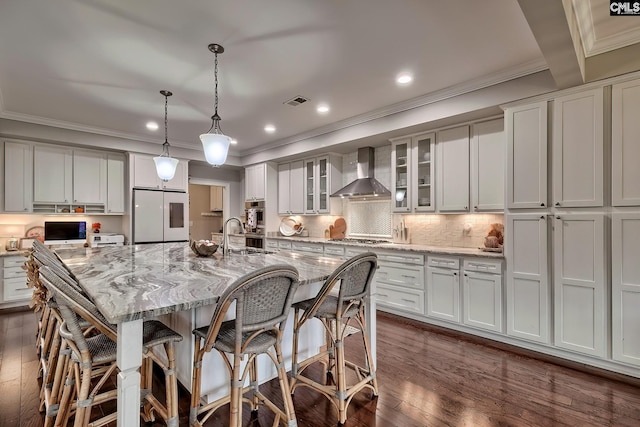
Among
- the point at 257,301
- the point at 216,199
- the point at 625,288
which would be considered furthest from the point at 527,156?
the point at 216,199

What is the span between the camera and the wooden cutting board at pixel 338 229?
215 inches

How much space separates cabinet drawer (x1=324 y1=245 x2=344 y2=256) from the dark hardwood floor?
1.77m

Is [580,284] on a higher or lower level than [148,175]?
lower

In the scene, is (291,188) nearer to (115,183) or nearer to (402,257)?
(402,257)

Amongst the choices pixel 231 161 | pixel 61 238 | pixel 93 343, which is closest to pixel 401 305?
pixel 93 343

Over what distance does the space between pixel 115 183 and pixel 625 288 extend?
6.73 metres

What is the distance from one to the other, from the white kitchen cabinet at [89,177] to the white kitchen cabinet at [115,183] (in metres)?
0.06

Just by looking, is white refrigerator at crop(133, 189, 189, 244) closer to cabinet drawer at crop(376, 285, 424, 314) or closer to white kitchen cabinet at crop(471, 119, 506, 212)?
cabinet drawer at crop(376, 285, 424, 314)

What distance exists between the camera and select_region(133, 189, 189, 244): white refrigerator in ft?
17.6

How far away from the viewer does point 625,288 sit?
2.54 m

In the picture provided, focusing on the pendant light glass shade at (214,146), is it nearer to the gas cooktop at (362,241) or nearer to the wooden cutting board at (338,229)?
the gas cooktop at (362,241)

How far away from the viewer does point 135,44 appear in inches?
99.2

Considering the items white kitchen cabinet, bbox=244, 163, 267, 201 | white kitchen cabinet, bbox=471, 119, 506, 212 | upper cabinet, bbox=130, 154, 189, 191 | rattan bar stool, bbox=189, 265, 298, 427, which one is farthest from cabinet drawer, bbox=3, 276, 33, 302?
white kitchen cabinet, bbox=471, 119, 506, 212

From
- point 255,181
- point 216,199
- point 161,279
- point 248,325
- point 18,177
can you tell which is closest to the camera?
point 248,325
